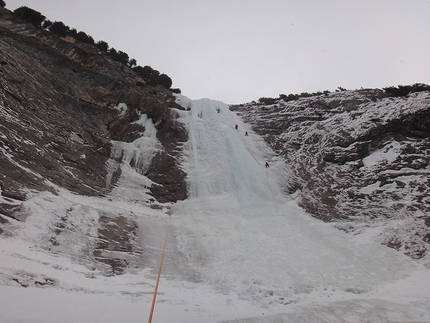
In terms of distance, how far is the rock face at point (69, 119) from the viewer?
9672mm

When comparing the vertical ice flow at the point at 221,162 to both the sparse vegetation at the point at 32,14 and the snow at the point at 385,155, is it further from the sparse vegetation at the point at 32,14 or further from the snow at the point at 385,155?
the sparse vegetation at the point at 32,14

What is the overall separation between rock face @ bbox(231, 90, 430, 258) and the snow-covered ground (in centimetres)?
103

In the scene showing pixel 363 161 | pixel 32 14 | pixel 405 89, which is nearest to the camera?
pixel 363 161

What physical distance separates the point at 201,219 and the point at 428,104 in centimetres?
1401

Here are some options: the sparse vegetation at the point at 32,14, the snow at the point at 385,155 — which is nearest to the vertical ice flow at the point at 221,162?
the snow at the point at 385,155

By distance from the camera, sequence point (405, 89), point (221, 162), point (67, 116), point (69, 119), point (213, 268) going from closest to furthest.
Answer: point (213, 268), point (69, 119), point (67, 116), point (221, 162), point (405, 89)

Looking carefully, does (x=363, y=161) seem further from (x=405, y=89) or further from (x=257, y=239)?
(x=405, y=89)

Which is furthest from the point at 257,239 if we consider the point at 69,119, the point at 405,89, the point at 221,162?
the point at 405,89

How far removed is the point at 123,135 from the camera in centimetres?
1662

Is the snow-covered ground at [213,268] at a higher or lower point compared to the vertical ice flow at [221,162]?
lower

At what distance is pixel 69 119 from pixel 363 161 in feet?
48.7

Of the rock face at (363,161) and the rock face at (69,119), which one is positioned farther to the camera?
the rock face at (363,161)

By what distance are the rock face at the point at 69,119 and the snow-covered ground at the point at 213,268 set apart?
73cm

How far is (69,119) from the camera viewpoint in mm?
14570
